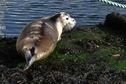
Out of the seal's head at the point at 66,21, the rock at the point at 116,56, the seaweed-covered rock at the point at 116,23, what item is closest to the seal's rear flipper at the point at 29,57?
the rock at the point at 116,56

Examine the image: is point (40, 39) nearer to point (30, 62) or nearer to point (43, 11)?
point (30, 62)

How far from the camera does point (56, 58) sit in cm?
857

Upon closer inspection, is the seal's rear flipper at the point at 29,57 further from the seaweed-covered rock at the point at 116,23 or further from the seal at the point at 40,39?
the seaweed-covered rock at the point at 116,23

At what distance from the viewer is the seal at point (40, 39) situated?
320 inches

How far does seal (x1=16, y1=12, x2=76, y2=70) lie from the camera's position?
8.13m

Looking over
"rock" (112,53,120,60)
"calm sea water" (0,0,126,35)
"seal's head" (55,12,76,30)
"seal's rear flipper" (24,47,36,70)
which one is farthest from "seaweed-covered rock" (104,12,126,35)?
"seal's rear flipper" (24,47,36,70)

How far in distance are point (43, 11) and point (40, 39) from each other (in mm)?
6688

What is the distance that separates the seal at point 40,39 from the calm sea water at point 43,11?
9.91 ft

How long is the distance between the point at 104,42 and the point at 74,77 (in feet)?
6.76

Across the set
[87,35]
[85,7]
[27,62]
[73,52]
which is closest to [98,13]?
[85,7]

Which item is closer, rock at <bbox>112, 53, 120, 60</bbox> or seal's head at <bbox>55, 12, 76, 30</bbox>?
rock at <bbox>112, 53, 120, 60</bbox>

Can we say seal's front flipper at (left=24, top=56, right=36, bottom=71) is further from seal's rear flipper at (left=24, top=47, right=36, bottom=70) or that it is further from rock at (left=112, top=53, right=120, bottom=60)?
rock at (left=112, top=53, right=120, bottom=60)

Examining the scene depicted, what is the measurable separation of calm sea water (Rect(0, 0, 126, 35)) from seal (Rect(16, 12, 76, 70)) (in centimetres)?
302

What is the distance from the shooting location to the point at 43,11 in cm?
1522
